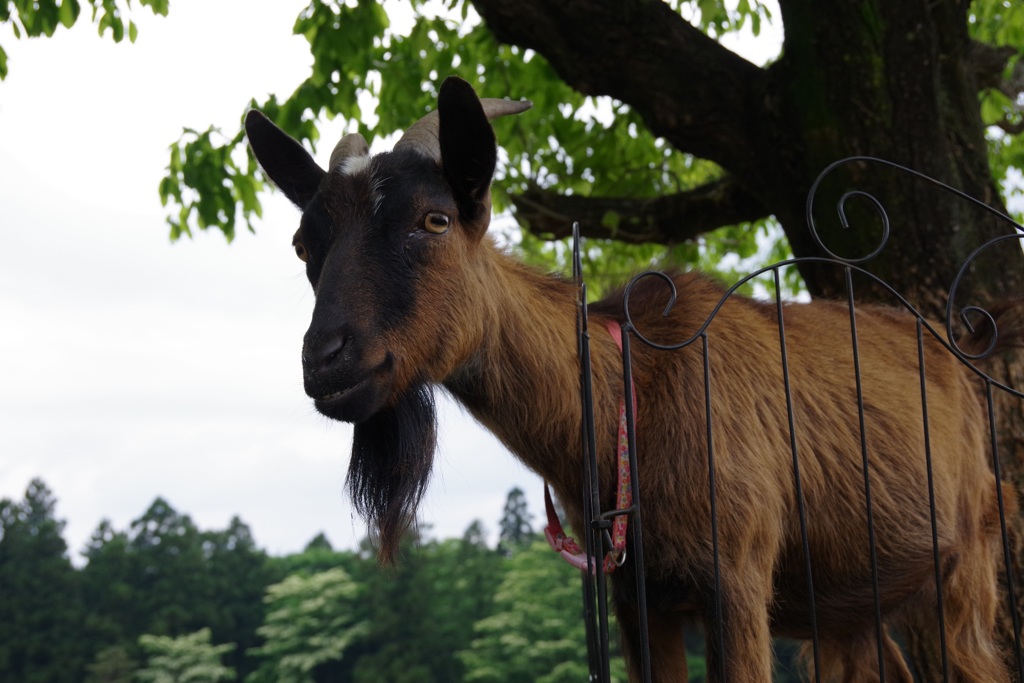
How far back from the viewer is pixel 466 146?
3191mm

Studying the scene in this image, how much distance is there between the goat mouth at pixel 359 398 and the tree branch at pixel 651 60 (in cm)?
282

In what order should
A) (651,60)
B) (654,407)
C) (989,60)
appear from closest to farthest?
(654,407), (651,60), (989,60)

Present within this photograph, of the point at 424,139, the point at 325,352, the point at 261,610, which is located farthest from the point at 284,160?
the point at 261,610

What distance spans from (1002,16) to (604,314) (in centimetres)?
569

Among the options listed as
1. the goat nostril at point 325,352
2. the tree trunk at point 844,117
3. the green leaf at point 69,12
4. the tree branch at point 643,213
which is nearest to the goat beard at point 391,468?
the goat nostril at point 325,352

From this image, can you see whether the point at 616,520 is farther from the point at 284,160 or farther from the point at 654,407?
the point at 284,160

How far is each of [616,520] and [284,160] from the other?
173cm

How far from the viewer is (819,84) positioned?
16.5 ft

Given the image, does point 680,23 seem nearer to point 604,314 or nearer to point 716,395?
point 604,314

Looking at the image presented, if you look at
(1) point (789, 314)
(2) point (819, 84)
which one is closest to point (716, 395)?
(1) point (789, 314)

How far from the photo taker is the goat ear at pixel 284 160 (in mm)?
3637

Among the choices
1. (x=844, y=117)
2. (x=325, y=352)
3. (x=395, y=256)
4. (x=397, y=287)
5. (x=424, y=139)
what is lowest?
(x=325, y=352)

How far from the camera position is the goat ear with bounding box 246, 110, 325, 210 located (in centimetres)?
364

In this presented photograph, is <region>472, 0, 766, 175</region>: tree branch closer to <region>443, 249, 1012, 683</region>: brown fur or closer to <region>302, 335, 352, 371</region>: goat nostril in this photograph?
<region>443, 249, 1012, 683</region>: brown fur
